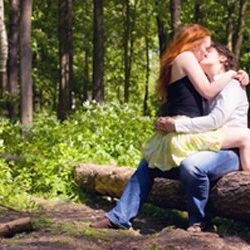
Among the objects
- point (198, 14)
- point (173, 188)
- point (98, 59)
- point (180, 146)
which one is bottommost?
point (173, 188)

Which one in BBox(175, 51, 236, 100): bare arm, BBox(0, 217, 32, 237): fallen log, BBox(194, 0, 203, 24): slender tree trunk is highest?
BBox(194, 0, 203, 24): slender tree trunk

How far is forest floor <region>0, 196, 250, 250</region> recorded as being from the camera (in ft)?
15.8

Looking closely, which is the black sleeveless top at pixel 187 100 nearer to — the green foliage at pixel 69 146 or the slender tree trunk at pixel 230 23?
the green foliage at pixel 69 146

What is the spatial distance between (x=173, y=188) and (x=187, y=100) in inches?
36.2

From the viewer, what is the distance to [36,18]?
25828 mm

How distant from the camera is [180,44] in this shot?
19.1ft

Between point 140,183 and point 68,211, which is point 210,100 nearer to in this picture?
point 140,183

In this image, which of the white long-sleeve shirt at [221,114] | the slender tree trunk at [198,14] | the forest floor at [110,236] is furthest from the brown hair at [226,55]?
the slender tree trunk at [198,14]

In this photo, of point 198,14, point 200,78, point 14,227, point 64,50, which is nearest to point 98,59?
point 64,50

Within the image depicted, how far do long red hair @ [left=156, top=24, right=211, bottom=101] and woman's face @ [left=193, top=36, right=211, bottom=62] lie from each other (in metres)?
0.03

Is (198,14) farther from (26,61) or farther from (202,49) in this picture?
(202,49)

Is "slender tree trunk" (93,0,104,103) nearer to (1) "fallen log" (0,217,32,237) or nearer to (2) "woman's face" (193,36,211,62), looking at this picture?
(2) "woman's face" (193,36,211,62)

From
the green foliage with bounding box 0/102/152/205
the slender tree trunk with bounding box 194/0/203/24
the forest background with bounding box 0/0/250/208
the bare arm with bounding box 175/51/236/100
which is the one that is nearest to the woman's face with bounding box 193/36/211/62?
the bare arm with bounding box 175/51/236/100

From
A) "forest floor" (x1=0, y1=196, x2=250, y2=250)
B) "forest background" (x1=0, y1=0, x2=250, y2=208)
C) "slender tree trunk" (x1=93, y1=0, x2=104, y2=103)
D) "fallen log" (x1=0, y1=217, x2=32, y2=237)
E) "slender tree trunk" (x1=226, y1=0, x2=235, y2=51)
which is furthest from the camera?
"slender tree trunk" (x1=226, y1=0, x2=235, y2=51)
